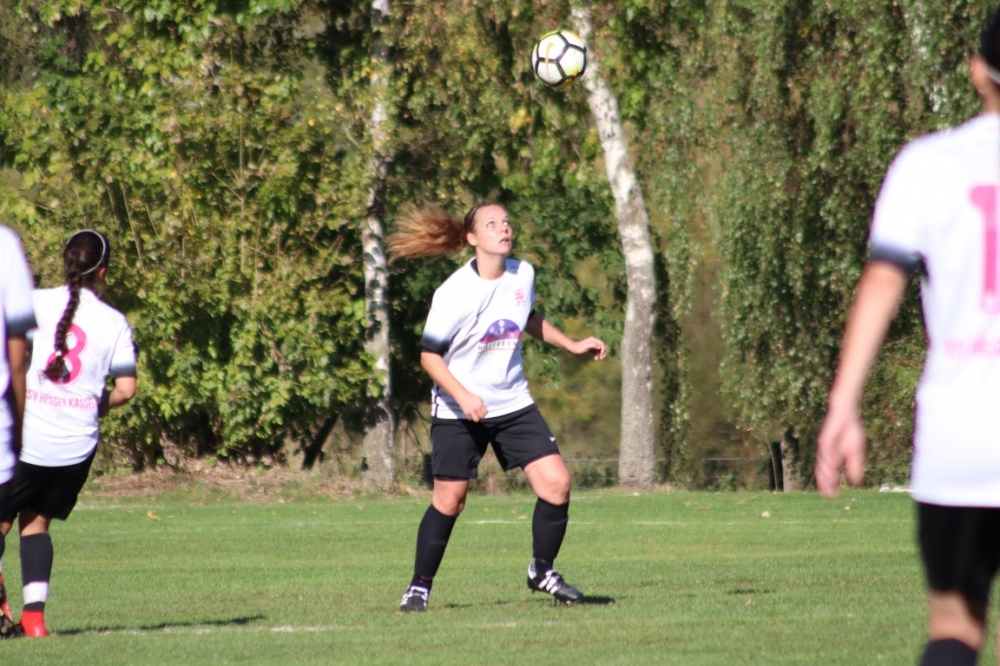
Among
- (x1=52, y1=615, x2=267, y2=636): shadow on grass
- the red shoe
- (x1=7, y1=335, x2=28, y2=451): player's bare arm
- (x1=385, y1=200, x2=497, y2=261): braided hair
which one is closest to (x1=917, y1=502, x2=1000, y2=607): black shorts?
(x1=7, y1=335, x2=28, y2=451): player's bare arm

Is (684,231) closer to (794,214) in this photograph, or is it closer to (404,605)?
(794,214)

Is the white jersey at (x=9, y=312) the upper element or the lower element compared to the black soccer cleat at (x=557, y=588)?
upper

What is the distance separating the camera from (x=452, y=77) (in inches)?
876

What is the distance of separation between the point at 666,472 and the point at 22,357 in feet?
72.9

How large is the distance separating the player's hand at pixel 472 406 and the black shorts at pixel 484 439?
434 mm

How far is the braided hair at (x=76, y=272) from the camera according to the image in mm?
7105

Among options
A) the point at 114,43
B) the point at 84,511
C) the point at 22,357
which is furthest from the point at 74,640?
the point at 114,43

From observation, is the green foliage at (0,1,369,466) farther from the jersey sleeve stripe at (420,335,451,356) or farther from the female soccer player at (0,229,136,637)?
the female soccer player at (0,229,136,637)

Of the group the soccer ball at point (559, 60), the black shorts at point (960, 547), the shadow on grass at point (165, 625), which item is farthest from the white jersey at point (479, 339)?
the soccer ball at point (559, 60)

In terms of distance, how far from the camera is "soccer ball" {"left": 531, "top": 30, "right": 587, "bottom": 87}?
Result: 15258 mm

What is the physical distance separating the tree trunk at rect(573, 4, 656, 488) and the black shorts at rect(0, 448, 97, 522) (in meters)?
16.1

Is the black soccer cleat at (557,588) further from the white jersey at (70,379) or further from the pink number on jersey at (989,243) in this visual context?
the pink number on jersey at (989,243)

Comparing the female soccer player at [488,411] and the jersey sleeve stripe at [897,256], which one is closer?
the jersey sleeve stripe at [897,256]

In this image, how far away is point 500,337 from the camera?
318 inches
